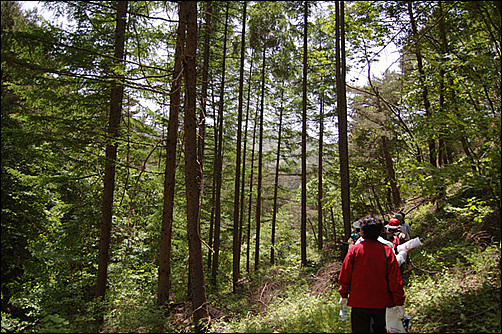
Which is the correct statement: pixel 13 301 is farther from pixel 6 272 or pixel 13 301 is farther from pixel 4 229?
pixel 4 229

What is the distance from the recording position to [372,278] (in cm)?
384

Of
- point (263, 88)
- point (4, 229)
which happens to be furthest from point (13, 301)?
point (263, 88)

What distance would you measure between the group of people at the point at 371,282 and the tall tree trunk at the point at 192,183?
131 inches

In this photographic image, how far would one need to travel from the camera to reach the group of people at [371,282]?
3791mm

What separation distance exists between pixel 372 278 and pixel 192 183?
162 inches

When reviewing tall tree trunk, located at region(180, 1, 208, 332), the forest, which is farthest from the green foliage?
tall tree trunk, located at region(180, 1, 208, 332)

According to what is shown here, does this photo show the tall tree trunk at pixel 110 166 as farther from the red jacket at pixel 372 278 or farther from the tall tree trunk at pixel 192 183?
the red jacket at pixel 372 278

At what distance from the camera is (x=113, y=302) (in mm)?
9727

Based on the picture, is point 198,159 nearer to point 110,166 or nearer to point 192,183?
point 110,166

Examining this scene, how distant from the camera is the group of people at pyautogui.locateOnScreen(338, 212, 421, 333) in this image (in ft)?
12.4

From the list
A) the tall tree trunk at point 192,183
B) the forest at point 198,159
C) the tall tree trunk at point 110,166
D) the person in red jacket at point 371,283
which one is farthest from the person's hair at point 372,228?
the tall tree trunk at point 110,166

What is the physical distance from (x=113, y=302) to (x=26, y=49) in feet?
26.8

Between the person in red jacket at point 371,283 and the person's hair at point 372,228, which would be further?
the person's hair at point 372,228

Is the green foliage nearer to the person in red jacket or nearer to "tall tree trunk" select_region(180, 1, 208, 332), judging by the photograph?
the person in red jacket
